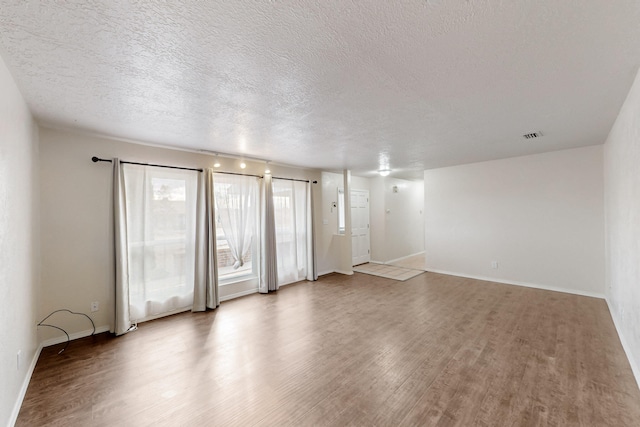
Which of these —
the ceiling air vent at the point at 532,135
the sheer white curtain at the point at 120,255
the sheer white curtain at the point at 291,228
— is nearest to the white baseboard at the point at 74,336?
the sheer white curtain at the point at 120,255

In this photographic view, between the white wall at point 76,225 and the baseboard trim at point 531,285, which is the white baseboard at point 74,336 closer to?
the white wall at point 76,225

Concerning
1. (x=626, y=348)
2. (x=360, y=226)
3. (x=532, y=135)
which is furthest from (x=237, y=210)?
Result: (x=626, y=348)

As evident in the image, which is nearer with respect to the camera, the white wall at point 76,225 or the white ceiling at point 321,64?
the white ceiling at point 321,64

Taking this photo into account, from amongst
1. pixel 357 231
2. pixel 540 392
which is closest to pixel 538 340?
pixel 540 392

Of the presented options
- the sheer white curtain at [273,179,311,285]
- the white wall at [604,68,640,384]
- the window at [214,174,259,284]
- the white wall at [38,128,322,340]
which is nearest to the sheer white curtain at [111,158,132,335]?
the white wall at [38,128,322,340]

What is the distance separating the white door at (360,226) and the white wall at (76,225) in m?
4.94

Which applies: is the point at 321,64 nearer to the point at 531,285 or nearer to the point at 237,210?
the point at 237,210

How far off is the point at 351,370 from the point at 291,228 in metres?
3.20

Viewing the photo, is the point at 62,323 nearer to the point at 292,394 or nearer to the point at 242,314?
the point at 242,314

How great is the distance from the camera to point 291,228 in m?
5.23

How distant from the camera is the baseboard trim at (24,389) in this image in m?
1.81

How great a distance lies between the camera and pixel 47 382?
225 cm

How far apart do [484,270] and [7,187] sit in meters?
6.59

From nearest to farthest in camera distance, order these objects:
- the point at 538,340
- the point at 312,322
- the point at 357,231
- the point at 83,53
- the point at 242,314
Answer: the point at 83,53, the point at 538,340, the point at 312,322, the point at 242,314, the point at 357,231
